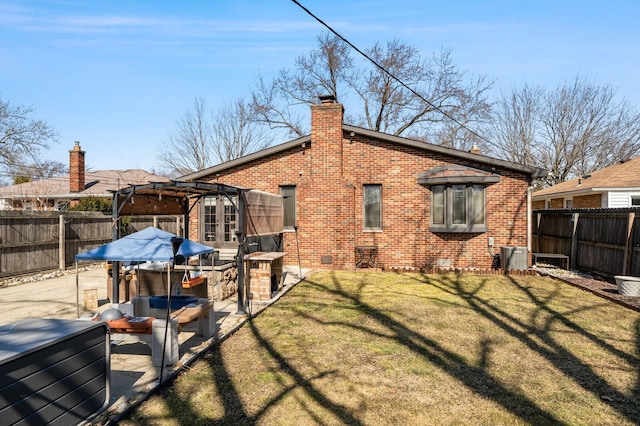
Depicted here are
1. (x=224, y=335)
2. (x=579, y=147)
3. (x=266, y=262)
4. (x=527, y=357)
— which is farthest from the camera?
(x=579, y=147)

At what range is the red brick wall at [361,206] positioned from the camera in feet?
45.0

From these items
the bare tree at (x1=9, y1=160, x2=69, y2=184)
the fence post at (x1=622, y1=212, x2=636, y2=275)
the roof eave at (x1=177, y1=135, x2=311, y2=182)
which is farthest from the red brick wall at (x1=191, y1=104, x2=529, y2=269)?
the bare tree at (x1=9, y1=160, x2=69, y2=184)

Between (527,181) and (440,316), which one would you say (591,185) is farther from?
(440,316)

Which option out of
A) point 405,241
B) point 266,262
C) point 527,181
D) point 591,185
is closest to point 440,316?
point 266,262

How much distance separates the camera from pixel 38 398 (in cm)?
315

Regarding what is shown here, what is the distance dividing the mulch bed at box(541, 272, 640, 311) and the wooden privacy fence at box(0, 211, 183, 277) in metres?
→ 15.8

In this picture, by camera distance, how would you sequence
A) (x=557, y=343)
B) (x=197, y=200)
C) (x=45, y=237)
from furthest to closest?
(x=45, y=237) < (x=197, y=200) < (x=557, y=343)

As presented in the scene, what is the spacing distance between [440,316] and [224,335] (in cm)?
408

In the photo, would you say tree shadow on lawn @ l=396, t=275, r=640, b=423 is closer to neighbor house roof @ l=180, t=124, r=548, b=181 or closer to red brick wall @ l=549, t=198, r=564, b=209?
neighbor house roof @ l=180, t=124, r=548, b=181

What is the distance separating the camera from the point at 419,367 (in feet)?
17.4

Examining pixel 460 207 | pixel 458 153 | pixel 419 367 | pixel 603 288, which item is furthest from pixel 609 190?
pixel 419 367

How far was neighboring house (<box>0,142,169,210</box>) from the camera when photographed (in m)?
25.1

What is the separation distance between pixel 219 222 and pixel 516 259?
994cm

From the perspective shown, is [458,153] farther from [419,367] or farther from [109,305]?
[109,305]
